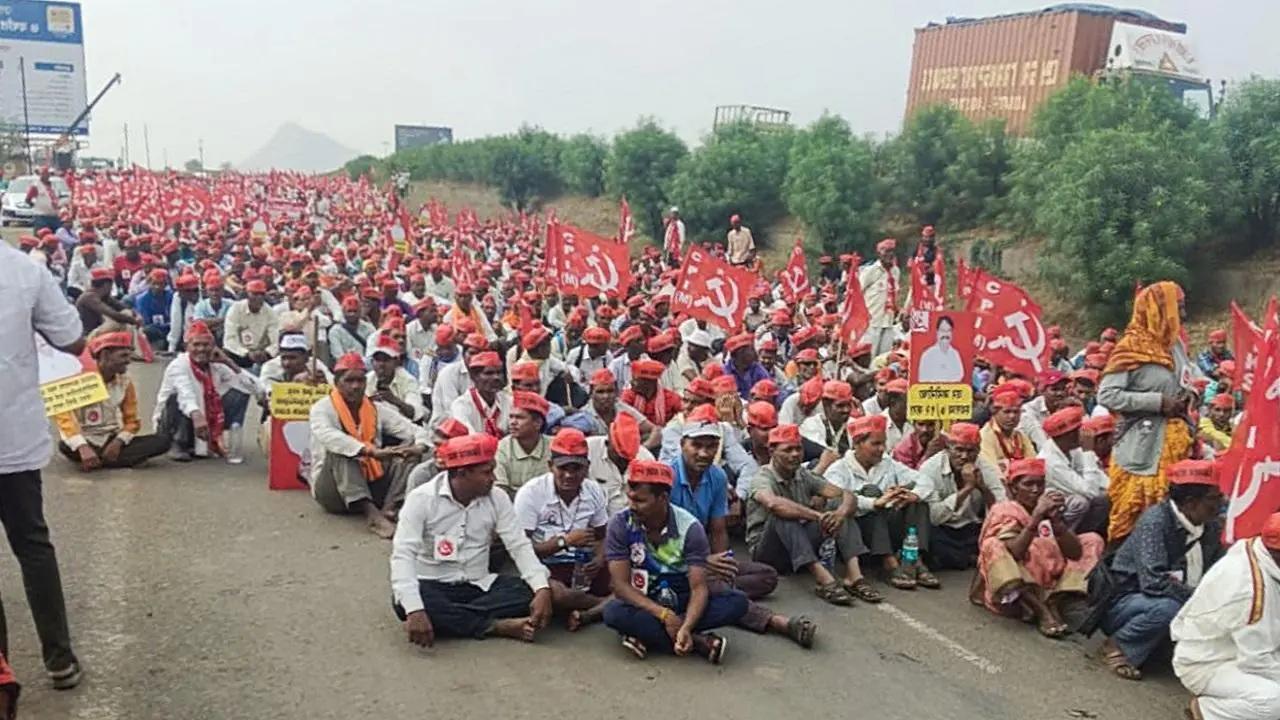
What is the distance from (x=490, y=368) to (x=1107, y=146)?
1289cm

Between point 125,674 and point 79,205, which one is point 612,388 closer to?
point 125,674

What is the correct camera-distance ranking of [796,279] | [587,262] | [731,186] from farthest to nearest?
1. [731,186]
2. [796,279]
3. [587,262]

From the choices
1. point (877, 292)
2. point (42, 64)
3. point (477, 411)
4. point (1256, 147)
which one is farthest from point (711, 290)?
point (42, 64)

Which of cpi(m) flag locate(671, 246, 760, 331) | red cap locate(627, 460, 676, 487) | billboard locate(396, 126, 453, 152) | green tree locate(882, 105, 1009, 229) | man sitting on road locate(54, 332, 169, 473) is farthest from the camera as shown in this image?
billboard locate(396, 126, 453, 152)

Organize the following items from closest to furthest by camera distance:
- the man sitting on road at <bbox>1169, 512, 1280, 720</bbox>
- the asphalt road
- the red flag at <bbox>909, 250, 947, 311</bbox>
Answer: the man sitting on road at <bbox>1169, 512, 1280, 720</bbox>, the asphalt road, the red flag at <bbox>909, 250, 947, 311</bbox>

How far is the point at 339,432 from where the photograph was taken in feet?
24.3

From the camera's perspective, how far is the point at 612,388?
7520 millimetres

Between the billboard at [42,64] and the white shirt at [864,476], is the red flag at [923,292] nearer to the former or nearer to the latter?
the white shirt at [864,476]

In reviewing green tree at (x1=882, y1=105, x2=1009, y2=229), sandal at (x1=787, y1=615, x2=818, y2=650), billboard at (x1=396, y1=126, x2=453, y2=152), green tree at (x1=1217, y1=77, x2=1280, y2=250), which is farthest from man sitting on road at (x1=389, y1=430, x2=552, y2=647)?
billboard at (x1=396, y1=126, x2=453, y2=152)

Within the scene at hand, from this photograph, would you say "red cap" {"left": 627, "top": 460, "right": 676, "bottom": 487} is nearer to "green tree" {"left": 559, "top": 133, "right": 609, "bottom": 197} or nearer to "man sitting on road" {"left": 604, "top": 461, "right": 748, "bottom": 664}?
"man sitting on road" {"left": 604, "top": 461, "right": 748, "bottom": 664}

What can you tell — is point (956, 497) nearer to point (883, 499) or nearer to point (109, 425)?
point (883, 499)

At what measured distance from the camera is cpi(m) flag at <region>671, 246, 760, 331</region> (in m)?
10.6

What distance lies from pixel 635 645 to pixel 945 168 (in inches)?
804

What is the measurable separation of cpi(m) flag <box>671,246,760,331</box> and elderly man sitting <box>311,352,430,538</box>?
12.4 ft
